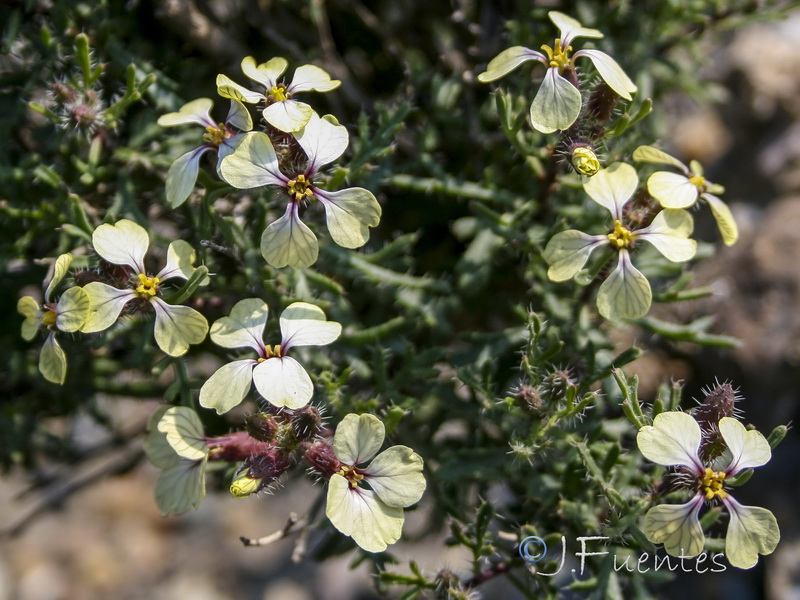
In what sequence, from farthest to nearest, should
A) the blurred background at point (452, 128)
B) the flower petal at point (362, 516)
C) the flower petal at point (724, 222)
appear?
the blurred background at point (452, 128), the flower petal at point (724, 222), the flower petal at point (362, 516)

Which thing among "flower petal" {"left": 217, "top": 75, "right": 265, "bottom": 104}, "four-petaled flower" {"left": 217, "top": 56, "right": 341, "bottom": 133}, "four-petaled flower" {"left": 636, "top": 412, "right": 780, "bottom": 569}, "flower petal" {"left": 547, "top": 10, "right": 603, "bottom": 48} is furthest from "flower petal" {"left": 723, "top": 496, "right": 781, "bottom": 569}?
"flower petal" {"left": 217, "top": 75, "right": 265, "bottom": 104}

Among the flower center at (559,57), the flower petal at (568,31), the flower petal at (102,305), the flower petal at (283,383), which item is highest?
the flower petal at (568,31)

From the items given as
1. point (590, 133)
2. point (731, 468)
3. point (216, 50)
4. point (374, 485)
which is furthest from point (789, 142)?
point (374, 485)

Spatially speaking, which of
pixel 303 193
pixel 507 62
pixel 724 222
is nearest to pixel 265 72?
pixel 303 193

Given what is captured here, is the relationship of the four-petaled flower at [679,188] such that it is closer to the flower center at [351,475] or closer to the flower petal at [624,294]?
the flower petal at [624,294]

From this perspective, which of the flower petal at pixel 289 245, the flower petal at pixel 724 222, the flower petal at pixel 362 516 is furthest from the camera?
the flower petal at pixel 724 222

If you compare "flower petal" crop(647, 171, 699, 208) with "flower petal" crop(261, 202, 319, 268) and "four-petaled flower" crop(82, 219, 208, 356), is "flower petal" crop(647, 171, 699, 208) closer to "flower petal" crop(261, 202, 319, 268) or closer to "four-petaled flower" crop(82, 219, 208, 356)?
Result: "flower petal" crop(261, 202, 319, 268)

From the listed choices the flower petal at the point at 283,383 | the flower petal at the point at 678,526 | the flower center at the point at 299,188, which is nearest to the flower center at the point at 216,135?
the flower center at the point at 299,188

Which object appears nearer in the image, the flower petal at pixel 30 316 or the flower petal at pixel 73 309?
the flower petal at pixel 73 309

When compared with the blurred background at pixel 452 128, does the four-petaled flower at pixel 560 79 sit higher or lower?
higher
